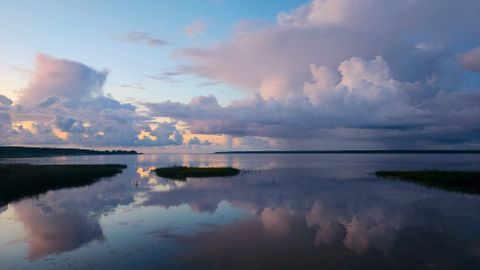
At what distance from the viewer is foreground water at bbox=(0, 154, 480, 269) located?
62.1ft

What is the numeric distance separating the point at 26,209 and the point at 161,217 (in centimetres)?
1520

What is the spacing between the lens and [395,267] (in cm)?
1792

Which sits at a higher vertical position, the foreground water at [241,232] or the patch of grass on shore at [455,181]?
the patch of grass on shore at [455,181]

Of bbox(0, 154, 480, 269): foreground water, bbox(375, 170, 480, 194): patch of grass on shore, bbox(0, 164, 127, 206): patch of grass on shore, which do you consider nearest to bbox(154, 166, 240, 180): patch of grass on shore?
bbox(0, 164, 127, 206): patch of grass on shore

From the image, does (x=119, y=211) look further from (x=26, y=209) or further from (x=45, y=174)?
(x=45, y=174)

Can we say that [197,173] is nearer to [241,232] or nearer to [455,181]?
[455,181]

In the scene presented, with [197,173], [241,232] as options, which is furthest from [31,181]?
[241,232]

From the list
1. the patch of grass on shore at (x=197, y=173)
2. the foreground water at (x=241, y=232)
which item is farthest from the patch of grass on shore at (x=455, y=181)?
the patch of grass on shore at (x=197, y=173)

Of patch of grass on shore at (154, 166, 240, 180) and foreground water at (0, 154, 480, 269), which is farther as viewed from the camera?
patch of grass on shore at (154, 166, 240, 180)

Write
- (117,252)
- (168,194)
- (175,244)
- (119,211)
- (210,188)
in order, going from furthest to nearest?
(210,188) < (168,194) < (119,211) < (175,244) < (117,252)

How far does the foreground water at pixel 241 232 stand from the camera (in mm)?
18938

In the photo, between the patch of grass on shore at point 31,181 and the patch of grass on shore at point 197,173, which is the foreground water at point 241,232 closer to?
the patch of grass on shore at point 31,181

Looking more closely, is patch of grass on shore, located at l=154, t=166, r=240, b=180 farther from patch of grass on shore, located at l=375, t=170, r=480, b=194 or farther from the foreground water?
patch of grass on shore, located at l=375, t=170, r=480, b=194

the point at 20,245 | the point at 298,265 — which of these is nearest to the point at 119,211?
the point at 20,245
